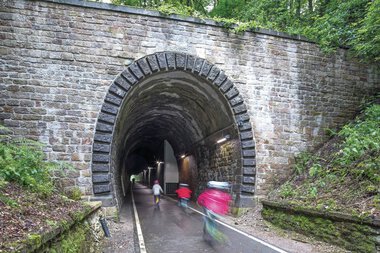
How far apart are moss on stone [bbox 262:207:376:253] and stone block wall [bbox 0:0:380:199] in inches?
108

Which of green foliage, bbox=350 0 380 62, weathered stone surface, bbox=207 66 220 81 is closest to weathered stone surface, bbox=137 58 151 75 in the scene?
weathered stone surface, bbox=207 66 220 81

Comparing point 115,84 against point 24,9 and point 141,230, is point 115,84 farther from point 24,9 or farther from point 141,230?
point 141,230

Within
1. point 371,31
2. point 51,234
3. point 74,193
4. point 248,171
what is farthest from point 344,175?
point 74,193

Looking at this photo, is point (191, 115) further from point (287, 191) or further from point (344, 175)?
point (344, 175)

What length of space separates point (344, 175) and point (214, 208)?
12.5 ft

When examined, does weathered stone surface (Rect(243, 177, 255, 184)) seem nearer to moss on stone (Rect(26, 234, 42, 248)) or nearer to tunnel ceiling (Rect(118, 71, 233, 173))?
tunnel ceiling (Rect(118, 71, 233, 173))

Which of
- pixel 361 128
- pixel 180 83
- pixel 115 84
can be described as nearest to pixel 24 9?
pixel 115 84

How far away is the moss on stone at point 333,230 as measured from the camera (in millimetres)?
5753

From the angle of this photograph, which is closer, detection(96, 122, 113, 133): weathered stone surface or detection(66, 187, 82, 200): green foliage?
detection(66, 187, 82, 200): green foliage

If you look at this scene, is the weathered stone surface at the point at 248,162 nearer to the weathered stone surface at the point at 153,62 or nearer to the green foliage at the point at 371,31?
the weathered stone surface at the point at 153,62

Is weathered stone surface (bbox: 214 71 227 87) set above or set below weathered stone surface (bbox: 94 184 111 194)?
above

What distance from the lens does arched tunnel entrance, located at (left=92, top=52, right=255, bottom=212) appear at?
9641mm

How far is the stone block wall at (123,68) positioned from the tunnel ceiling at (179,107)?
114 cm

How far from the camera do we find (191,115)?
51.2 ft
